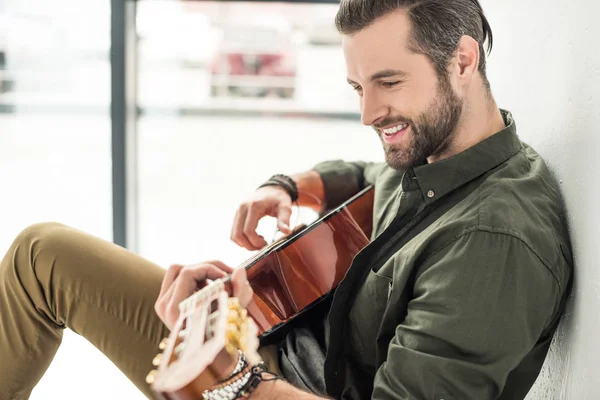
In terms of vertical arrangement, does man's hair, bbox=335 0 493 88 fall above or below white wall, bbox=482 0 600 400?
above

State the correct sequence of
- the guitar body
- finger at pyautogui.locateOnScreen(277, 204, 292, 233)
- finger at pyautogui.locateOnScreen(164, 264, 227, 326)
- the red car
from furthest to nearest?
the red car, finger at pyautogui.locateOnScreen(277, 204, 292, 233), the guitar body, finger at pyautogui.locateOnScreen(164, 264, 227, 326)

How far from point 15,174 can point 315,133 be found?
1.58 meters

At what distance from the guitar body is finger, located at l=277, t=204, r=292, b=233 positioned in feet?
0.55

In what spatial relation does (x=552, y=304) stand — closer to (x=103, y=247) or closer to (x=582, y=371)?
(x=582, y=371)

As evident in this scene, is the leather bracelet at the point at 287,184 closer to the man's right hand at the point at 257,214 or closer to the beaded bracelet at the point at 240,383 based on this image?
the man's right hand at the point at 257,214

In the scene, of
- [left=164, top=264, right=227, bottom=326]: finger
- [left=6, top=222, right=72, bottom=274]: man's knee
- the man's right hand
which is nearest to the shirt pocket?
[left=164, top=264, right=227, bottom=326]: finger

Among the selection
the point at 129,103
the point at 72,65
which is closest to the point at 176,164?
the point at 129,103

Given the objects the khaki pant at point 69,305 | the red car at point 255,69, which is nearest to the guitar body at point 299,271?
the khaki pant at point 69,305

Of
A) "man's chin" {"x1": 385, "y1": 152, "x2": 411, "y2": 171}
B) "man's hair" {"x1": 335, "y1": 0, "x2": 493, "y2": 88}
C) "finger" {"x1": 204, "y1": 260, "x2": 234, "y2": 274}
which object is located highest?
"man's hair" {"x1": 335, "y1": 0, "x2": 493, "y2": 88}

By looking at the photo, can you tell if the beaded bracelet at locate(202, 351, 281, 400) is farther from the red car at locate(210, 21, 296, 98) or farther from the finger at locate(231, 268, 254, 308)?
the red car at locate(210, 21, 296, 98)

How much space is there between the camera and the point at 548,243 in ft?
3.43

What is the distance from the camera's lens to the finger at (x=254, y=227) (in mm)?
1588

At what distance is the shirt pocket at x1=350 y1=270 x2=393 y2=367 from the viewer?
1.18m

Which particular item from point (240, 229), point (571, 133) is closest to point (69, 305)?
point (240, 229)
